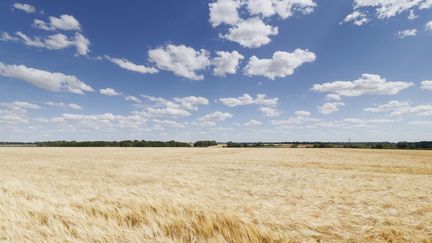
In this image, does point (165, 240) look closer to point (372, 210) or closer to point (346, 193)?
point (372, 210)

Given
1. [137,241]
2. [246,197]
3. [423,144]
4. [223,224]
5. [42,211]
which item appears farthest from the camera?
[423,144]

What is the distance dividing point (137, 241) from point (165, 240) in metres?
0.46

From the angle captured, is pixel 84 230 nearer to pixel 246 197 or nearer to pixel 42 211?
pixel 42 211

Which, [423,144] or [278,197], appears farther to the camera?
[423,144]

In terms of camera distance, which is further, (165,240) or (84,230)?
(84,230)

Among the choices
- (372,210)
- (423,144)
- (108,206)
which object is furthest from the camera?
(423,144)

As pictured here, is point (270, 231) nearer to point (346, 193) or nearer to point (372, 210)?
point (372, 210)

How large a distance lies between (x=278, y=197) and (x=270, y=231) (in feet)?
12.9

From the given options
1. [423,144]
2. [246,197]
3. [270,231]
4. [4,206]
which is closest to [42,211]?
[4,206]

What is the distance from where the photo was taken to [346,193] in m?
9.06

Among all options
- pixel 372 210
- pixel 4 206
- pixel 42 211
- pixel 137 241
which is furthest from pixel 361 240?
pixel 4 206

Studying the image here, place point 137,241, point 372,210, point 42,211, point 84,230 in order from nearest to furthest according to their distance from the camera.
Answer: point 137,241, point 84,230, point 42,211, point 372,210

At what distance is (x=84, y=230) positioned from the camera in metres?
4.33

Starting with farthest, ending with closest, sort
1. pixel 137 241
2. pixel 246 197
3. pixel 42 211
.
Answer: pixel 246 197
pixel 42 211
pixel 137 241
